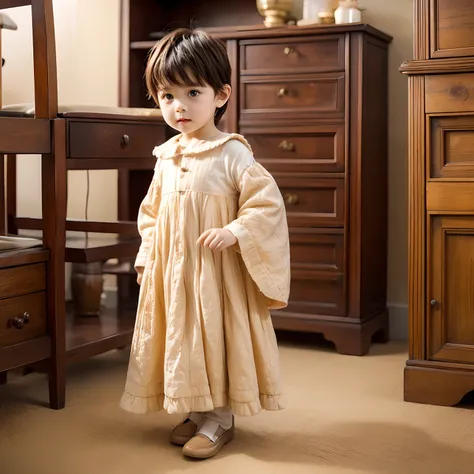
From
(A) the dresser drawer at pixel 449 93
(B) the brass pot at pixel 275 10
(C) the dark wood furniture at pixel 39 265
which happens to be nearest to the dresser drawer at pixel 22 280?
(C) the dark wood furniture at pixel 39 265

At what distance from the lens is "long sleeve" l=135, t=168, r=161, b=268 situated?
2076 millimetres

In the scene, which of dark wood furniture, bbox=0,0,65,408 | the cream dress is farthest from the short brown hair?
dark wood furniture, bbox=0,0,65,408

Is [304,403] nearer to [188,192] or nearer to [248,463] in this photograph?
[248,463]

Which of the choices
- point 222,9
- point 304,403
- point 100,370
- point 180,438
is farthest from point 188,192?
point 222,9

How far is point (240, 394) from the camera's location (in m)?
1.95

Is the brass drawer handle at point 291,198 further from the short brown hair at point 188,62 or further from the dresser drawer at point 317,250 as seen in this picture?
the short brown hair at point 188,62

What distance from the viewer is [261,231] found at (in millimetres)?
1939

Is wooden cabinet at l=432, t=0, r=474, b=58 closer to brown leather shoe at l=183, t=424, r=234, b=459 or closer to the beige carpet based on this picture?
the beige carpet

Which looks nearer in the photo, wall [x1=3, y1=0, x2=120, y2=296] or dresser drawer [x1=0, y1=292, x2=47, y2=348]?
dresser drawer [x1=0, y1=292, x2=47, y2=348]

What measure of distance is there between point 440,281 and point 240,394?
2.38ft

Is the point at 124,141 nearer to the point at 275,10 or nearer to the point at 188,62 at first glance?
the point at 188,62

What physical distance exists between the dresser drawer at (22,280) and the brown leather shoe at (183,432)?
561 mm

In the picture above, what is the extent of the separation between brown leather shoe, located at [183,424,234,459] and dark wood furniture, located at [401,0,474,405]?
661 millimetres

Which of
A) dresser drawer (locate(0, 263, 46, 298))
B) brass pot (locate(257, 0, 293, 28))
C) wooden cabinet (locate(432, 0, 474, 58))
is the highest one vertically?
brass pot (locate(257, 0, 293, 28))
